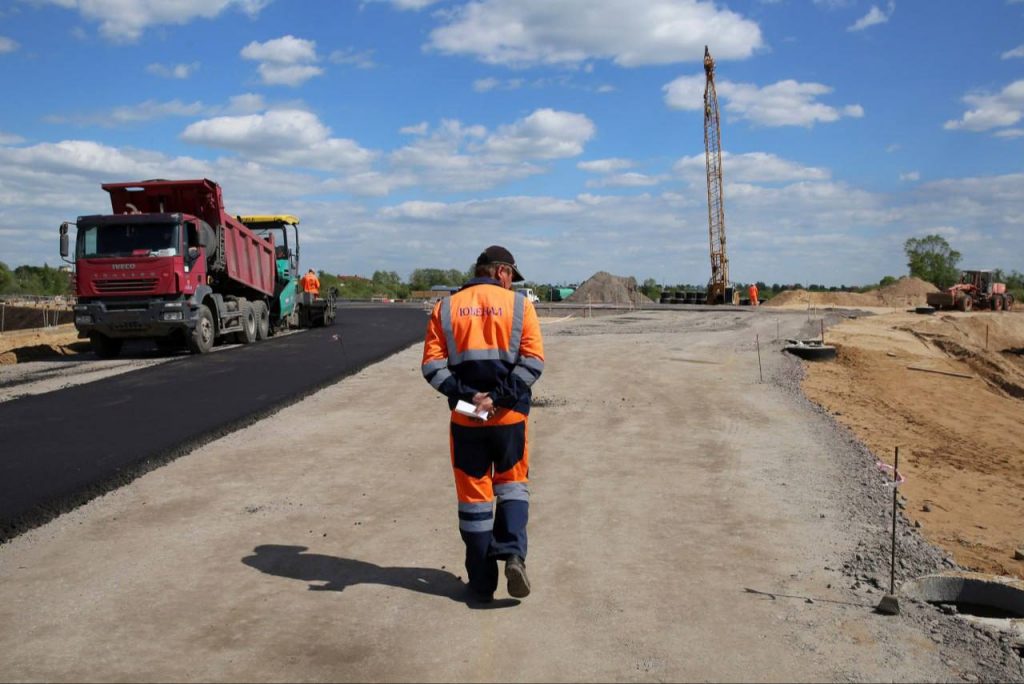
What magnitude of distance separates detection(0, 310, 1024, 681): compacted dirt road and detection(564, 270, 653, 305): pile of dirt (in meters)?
53.1

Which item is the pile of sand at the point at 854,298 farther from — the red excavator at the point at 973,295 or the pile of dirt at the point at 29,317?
the pile of dirt at the point at 29,317

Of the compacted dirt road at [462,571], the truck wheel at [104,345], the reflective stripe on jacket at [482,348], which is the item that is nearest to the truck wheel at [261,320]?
the truck wheel at [104,345]

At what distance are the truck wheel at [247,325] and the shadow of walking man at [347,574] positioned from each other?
15.1m

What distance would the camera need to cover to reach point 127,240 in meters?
16.4

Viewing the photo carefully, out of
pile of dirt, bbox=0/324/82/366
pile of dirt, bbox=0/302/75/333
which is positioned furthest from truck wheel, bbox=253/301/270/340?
pile of dirt, bbox=0/302/75/333

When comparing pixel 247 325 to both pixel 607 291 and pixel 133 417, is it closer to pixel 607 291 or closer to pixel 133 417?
pixel 133 417

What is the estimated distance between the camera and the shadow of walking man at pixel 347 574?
484 cm

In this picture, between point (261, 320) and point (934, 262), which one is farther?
point (934, 262)

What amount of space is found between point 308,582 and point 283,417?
541cm

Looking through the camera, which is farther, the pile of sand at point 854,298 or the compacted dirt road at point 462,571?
the pile of sand at point 854,298

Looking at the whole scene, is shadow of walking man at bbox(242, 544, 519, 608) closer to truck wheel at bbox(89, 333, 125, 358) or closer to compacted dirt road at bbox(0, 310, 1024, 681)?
compacted dirt road at bbox(0, 310, 1024, 681)

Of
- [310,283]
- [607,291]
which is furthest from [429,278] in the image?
[310,283]

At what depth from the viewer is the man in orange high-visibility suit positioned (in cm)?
462

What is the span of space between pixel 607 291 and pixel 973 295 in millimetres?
24190
